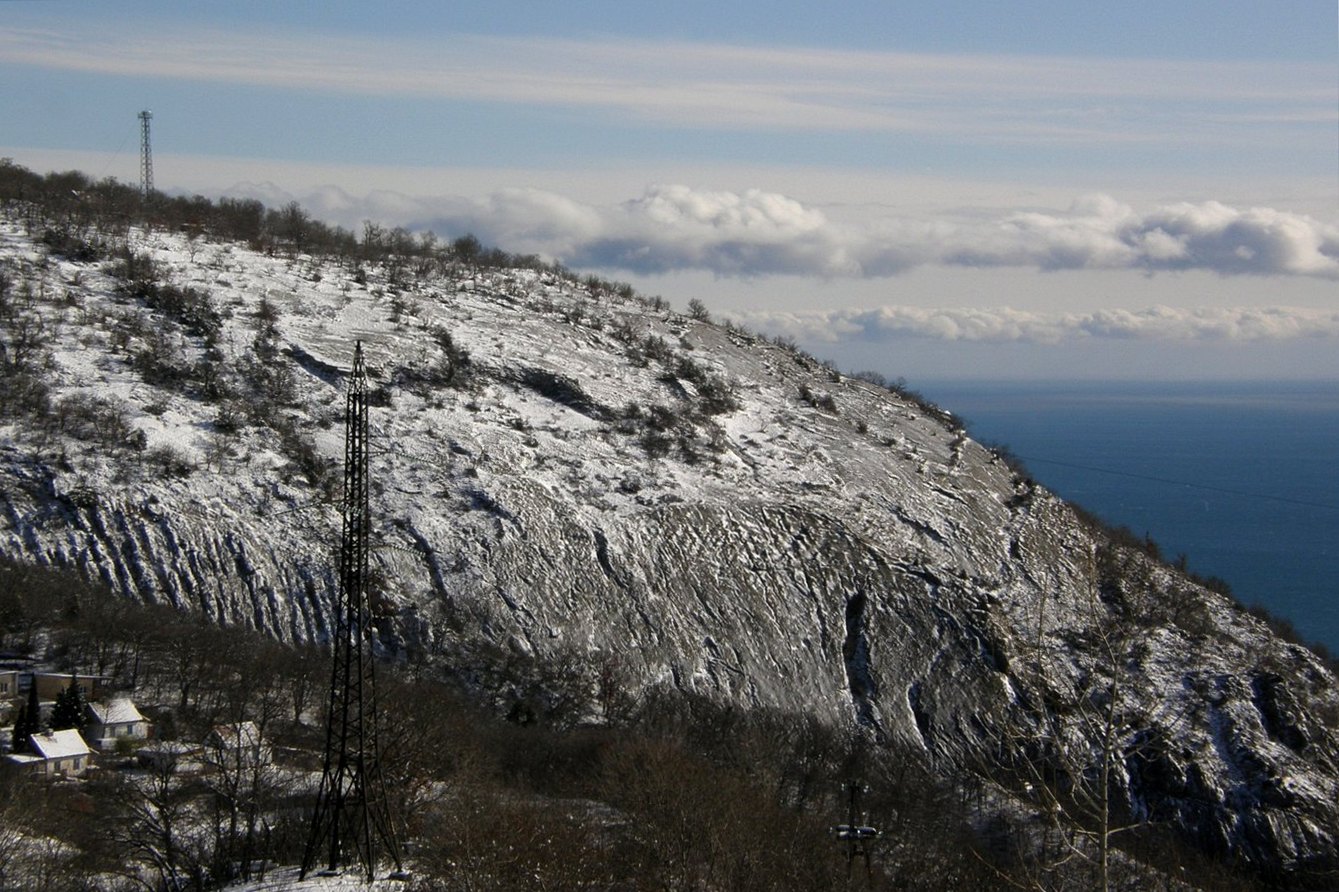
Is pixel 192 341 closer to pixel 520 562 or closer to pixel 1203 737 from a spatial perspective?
pixel 520 562

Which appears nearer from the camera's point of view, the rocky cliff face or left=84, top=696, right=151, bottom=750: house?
left=84, top=696, right=151, bottom=750: house

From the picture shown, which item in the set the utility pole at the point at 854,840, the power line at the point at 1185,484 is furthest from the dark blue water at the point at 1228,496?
the utility pole at the point at 854,840

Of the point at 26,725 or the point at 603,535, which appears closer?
the point at 26,725

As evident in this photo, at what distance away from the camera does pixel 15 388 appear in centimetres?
4394

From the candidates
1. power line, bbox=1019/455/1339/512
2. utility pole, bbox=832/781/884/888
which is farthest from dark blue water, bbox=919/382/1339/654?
utility pole, bbox=832/781/884/888

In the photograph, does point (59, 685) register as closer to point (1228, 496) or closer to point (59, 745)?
point (59, 745)

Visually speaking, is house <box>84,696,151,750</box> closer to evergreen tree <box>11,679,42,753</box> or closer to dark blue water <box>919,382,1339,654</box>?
evergreen tree <box>11,679,42,753</box>

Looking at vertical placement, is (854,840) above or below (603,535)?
below

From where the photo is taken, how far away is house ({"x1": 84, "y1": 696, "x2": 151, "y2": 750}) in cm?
2912

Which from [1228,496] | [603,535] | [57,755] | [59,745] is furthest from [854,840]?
[1228,496]

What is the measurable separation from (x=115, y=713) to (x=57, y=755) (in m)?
2.63

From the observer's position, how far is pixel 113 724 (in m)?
29.3

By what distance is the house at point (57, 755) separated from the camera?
26.5m

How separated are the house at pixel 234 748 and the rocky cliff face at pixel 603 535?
35.3 feet
